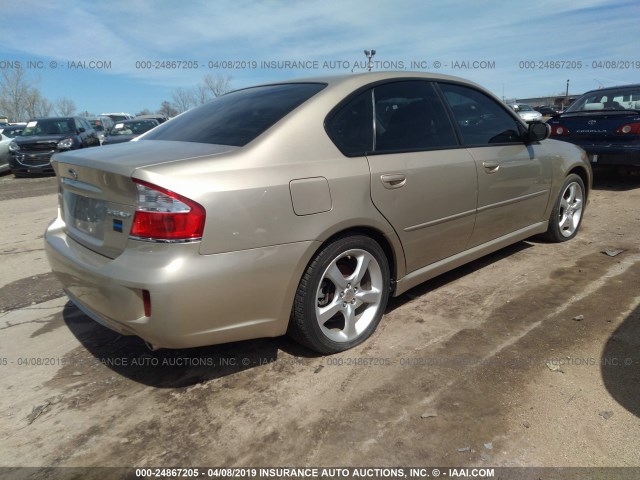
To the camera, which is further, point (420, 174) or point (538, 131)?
point (538, 131)

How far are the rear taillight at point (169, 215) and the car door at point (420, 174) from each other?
1.11 metres

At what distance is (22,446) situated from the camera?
2186 mm

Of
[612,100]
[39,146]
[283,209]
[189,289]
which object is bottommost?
[189,289]

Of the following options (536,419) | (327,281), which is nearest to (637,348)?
(536,419)

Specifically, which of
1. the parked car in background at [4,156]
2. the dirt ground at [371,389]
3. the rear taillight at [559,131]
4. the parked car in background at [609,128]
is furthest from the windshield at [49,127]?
the parked car in background at [609,128]

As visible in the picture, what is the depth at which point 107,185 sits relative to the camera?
2.32m

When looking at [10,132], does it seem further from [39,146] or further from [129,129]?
[129,129]

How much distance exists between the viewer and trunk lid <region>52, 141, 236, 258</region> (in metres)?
2.25

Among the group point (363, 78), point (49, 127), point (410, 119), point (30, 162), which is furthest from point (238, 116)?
point (49, 127)

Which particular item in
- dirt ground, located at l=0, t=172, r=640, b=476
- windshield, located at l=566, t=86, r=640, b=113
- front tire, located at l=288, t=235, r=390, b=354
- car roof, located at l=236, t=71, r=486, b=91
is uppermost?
windshield, located at l=566, t=86, r=640, b=113

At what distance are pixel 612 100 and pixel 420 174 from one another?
7023mm

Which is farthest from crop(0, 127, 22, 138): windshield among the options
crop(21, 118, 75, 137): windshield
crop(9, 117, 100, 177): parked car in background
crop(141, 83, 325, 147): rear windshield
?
crop(141, 83, 325, 147): rear windshield

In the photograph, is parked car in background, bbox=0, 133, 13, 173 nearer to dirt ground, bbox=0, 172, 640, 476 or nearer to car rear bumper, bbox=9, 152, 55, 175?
car rear bumper, bbox=9, 152, 55, 175

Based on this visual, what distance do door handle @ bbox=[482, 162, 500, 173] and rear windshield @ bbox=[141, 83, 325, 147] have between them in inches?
57.3
